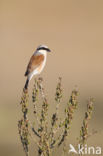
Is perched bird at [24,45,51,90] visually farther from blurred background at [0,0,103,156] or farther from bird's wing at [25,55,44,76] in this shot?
blurred background at [0,0,103,156]

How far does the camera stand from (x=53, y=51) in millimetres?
31609

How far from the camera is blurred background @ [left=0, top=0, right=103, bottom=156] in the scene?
59.4 ft

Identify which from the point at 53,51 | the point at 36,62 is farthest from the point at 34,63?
the point at 53,51

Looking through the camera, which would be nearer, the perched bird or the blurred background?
the perched bird

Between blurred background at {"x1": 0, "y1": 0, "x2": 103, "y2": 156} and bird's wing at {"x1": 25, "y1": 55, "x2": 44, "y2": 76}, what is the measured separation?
6.50 metres

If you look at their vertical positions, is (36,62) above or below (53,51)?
below

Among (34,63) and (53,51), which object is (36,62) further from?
(53,51)

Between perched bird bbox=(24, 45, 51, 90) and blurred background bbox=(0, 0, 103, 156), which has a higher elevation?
blurred background bbox=(0, 0, 103, 156)

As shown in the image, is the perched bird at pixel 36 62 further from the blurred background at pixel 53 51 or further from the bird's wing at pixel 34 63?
the blurred background at pixel 53 51

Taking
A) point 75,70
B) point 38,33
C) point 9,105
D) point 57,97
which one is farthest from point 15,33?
point 57,97

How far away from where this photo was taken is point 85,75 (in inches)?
1049

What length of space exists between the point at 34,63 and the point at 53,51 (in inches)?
933

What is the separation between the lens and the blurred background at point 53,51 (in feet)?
59.4

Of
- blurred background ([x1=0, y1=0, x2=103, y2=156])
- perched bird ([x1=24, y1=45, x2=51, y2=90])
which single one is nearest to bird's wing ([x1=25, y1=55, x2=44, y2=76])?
perched bird ([x1=24, y1=45, x2=51, y2=90])
